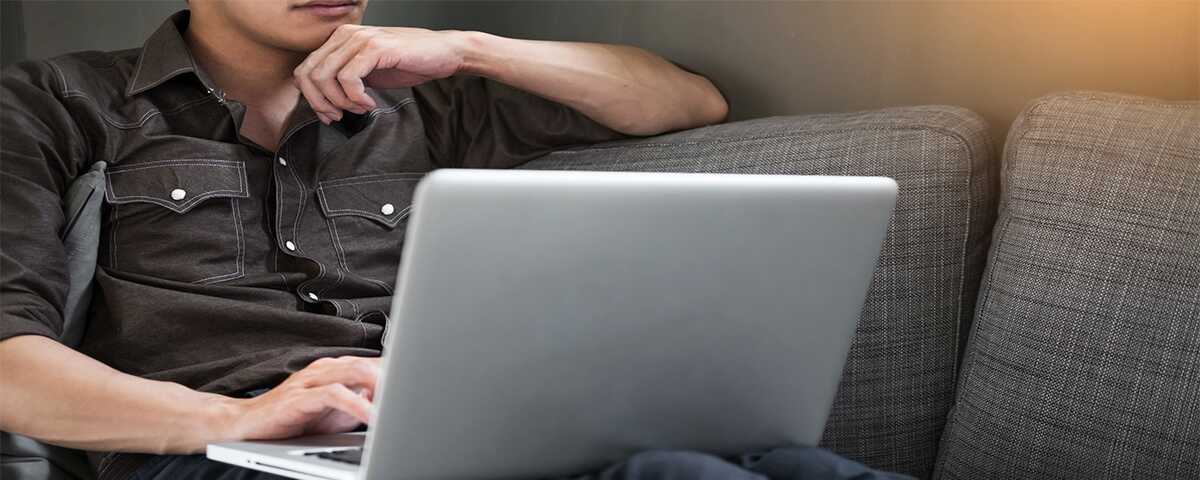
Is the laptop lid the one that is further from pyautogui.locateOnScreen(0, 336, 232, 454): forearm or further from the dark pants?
pyautogui.locateOnScreen(0, 336, 232, 454): forearm

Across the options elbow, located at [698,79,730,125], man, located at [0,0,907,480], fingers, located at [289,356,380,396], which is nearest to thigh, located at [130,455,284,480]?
man, located at [0,0,907,480]

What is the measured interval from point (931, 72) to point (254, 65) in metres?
0.96

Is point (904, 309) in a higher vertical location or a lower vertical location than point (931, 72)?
lower

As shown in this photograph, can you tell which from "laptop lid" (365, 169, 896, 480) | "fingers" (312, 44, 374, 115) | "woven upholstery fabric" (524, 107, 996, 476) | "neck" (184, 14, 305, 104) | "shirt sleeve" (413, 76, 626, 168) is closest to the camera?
"laptop lid" (365, 169, 896, 480)

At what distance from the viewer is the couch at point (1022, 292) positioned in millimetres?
1371

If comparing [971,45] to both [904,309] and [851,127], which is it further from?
[904,309]

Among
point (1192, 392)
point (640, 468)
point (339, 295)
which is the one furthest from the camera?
point (339, 295)

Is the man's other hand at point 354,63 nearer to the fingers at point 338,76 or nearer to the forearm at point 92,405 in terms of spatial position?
the fingers at point 338,76

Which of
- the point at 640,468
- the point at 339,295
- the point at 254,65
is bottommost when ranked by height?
the point at 339,295

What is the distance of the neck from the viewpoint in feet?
5.91

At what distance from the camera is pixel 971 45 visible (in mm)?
1849

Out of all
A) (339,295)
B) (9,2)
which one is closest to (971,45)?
(339,295)

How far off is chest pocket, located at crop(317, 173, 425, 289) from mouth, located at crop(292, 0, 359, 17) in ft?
0.74

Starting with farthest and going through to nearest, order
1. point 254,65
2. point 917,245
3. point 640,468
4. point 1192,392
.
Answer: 1. point 254,65
2. point 917,245
3. point 1192,392
4. point 640,468
